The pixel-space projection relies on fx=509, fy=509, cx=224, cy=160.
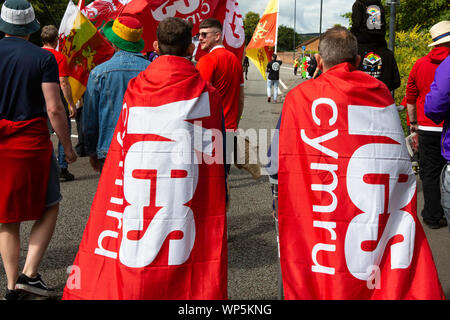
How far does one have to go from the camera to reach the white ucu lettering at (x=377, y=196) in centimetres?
280

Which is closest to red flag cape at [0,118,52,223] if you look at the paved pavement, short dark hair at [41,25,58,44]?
the paved pavement

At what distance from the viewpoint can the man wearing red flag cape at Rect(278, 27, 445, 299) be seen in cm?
280

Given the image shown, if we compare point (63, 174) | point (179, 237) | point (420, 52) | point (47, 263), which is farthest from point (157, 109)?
point (420, 52)

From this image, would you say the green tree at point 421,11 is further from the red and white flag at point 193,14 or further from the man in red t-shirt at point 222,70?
the man in red t-shirt at point 222,70

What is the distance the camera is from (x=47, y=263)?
452 centimetres

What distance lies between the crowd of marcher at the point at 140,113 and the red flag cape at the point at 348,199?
0.04 feet

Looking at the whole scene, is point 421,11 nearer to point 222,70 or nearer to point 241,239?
point 222,70

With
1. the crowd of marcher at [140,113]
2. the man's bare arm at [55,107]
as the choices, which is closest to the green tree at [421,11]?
the crowd of marcher at [140,113]

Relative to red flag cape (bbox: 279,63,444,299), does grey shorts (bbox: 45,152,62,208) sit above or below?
below

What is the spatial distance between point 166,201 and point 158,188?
0.09 metres

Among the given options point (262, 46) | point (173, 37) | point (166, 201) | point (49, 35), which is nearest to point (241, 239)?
point (166, 201)

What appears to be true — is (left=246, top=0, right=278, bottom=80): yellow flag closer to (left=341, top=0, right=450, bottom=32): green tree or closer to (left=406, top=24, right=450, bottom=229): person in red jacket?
(left=406, top=24, right=450, bottom=229): person in red jacket
